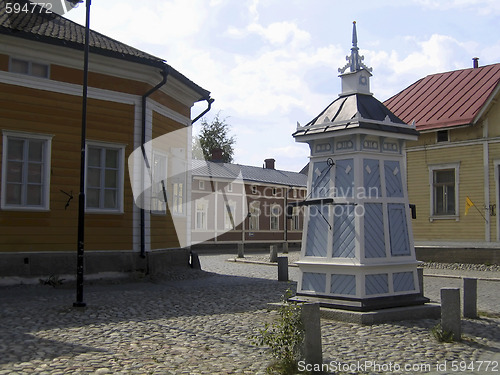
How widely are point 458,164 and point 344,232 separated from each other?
44.8ft

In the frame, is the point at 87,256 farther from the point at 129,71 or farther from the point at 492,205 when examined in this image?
the point at 492,205

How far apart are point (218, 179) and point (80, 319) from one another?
3156 centimetres

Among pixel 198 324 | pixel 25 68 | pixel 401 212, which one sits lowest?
pixel 198 324

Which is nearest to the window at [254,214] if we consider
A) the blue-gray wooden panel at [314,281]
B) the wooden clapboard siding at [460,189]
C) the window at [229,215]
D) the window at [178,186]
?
the window at [229,215]

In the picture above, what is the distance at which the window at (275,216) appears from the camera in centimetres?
4423

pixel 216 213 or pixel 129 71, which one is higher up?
pixel 129 71

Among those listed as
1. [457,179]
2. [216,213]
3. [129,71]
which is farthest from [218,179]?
[129,71]

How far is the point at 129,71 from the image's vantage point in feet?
47.4

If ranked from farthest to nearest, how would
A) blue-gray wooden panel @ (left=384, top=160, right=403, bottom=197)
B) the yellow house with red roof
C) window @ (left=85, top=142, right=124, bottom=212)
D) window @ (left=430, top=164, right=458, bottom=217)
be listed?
window @ (left=430, top=164, right=458, bottom=217)
the yellow house with red roof
window @ (left=85, top=142, right=124, bottom=212)
blue-gray wooden panel @ (left=384, top=160, right=403, bottom=197)

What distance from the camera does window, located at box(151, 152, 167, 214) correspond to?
15320mm

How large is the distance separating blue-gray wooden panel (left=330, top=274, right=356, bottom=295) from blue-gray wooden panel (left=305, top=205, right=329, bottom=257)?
478 millimetres

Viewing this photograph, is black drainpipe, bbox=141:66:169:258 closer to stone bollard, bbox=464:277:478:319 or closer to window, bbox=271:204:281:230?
stone bollard, bbox=464:277:478:319

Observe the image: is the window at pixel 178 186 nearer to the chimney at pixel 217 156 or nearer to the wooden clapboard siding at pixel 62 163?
the wooden clapboard siding at pixel 62 163

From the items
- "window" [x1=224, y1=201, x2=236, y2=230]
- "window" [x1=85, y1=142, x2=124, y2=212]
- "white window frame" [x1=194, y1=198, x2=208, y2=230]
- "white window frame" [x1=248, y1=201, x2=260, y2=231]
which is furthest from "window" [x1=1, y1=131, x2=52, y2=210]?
"white window frame" [x1=248, y1=201, x2=260, y2=231]
